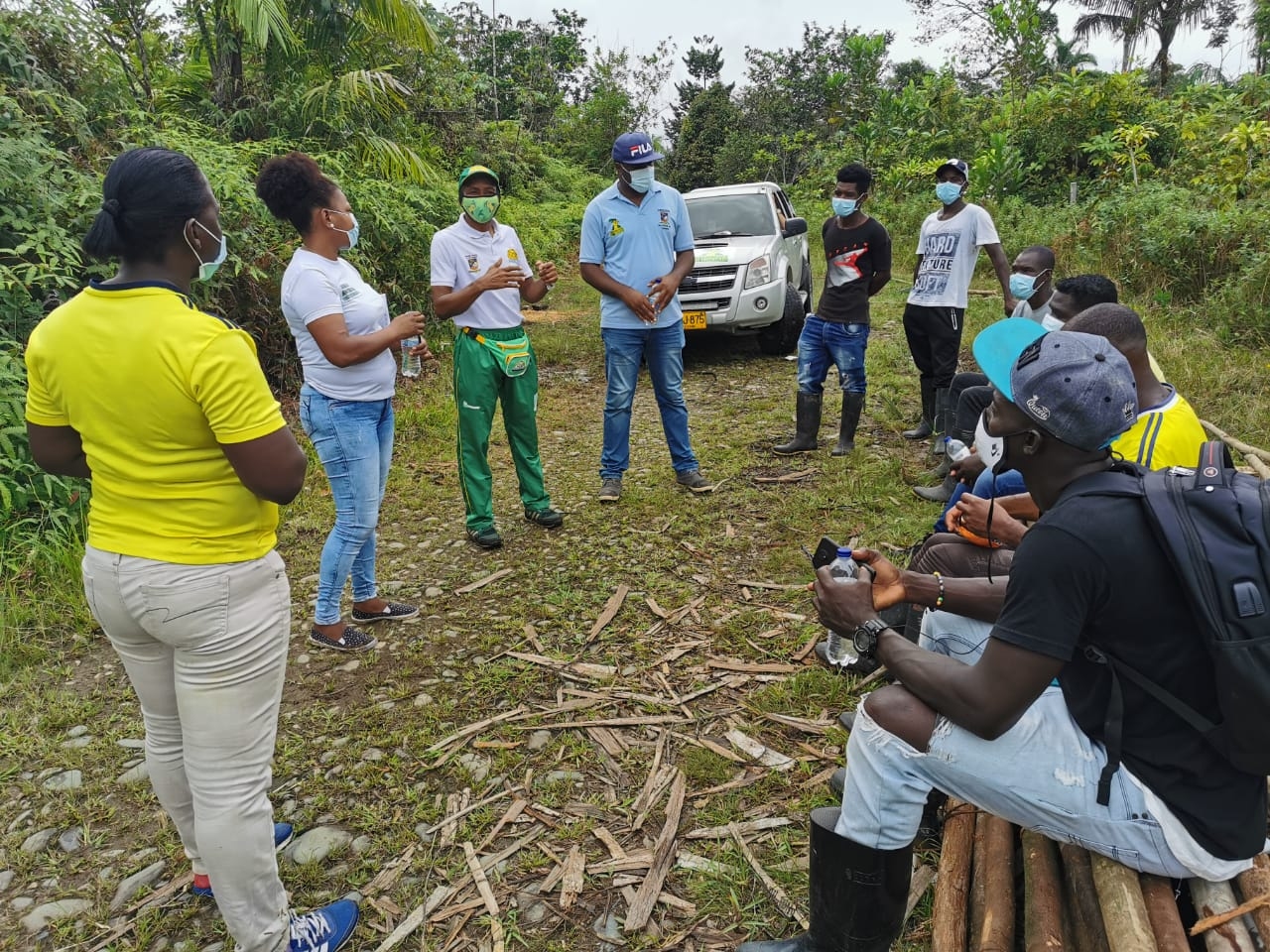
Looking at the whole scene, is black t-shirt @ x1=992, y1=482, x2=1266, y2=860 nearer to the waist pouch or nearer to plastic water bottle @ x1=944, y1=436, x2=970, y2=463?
plastic water bottle @ x1=944, y1=436, x2=970, y2=463

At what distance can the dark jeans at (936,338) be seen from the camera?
19.1 ft

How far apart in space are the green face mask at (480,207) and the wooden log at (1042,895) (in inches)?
158

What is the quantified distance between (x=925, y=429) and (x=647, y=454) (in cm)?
230

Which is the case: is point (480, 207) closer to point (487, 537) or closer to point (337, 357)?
point (337, 357)

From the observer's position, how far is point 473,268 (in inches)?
182

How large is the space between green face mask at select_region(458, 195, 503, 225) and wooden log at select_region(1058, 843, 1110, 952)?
407 cm

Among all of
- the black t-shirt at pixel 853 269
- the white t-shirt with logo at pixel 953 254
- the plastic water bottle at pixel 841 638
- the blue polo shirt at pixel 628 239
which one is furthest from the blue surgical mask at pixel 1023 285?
the plastic water bottle at pixel 841 638

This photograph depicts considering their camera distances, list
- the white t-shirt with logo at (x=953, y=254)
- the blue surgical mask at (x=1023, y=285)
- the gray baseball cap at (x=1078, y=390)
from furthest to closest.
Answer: the white t-shirt with logo at (x=953, y=254), the blue surgical mask at (x=1023, y=285), the gray baseball cap at (x=1078, y=390)

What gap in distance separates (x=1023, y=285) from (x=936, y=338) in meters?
0.99

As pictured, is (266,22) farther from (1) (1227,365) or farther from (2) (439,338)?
(1) (1227,365)

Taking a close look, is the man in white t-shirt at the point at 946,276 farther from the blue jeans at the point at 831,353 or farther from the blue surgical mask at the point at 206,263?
the blue surgical mask at the point at 206,263

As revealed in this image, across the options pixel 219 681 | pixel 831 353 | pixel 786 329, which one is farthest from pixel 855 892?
pixel 786 329

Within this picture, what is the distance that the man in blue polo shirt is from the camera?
518cm

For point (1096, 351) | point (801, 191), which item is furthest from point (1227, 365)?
point (801, 191)
